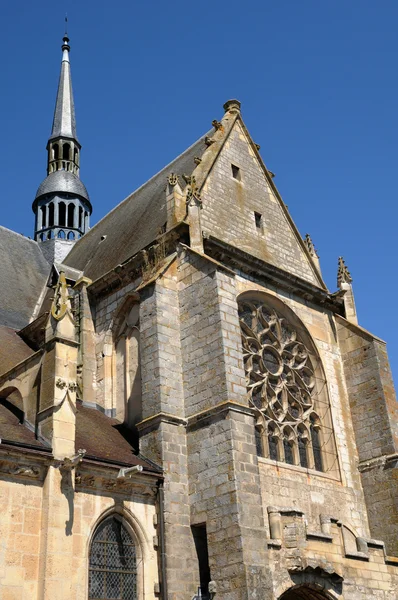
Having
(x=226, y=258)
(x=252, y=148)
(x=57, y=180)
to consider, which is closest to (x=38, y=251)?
(x=57, y=180)

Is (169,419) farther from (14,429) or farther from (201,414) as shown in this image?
(14,429)

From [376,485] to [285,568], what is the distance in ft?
14.1

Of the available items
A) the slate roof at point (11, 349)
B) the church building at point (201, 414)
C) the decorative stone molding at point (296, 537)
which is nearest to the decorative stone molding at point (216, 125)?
the church building at point (201, 414)

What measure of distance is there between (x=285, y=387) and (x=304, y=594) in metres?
4.59

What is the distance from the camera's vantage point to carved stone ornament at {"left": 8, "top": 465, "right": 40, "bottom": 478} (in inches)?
438

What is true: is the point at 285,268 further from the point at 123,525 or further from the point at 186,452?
the point at 123,525

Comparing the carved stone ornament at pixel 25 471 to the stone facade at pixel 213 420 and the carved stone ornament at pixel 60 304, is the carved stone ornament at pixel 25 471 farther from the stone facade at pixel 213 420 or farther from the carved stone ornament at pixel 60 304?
the carved stone ornament at pixel 60 304

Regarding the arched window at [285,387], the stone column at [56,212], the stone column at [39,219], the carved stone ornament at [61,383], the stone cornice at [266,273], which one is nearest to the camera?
the carved stone ornament at [61,383]

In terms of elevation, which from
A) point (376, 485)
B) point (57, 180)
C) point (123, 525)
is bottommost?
point (123, 525)

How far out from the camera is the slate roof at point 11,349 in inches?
645

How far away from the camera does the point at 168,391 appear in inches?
539

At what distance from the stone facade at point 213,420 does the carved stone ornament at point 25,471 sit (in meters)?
0.02

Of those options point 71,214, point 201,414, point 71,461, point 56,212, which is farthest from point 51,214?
point 71,461

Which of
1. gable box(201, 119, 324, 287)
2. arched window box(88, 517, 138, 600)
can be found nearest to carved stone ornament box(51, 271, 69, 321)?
arched window box(88, 517, 138, 600)
